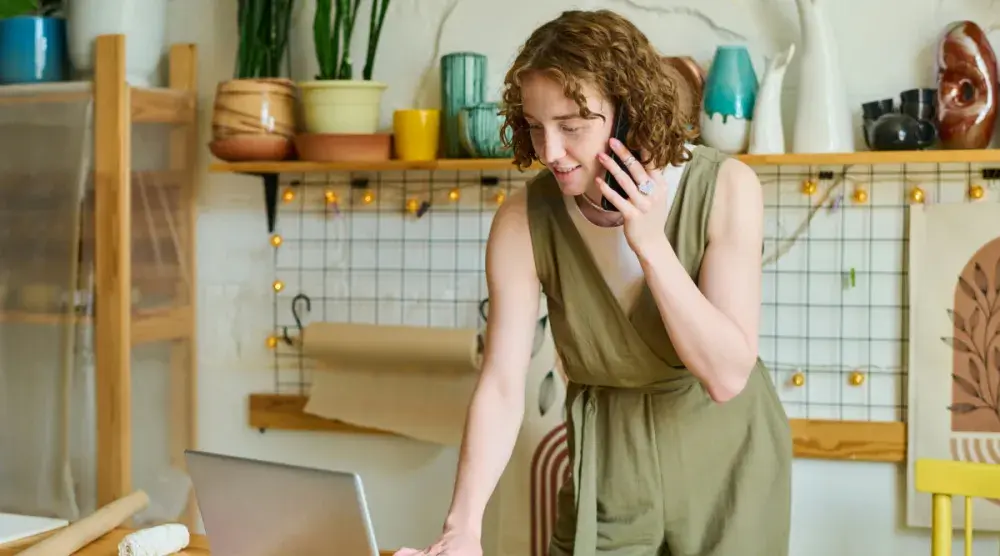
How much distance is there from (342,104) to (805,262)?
1.00 meters

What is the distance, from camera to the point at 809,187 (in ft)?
7.44

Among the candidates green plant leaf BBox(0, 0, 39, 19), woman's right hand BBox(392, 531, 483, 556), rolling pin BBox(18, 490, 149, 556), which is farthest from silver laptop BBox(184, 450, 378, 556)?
green plant leaf BBox(0, 0, 39, 19)

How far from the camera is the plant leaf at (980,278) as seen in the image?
2.20m

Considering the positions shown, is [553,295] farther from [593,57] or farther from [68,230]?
[68,230]

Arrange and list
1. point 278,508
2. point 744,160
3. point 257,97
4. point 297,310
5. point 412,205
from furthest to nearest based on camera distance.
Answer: point 297,310 < point 412,205 < point 257,97 < point 744,160 < point 278,508

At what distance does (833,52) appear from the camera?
217cm

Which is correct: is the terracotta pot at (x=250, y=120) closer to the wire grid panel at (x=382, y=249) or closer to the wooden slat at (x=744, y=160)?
the wooden slat at (x=744, y=160)

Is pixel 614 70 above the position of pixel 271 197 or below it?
above

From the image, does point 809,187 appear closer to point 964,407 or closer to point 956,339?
point 956,339

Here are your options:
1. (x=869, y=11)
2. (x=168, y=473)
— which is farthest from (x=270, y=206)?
(x=869, y=11)

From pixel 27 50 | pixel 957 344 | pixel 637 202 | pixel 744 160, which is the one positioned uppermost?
pixel 27 50

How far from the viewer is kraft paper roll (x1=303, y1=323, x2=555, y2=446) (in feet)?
7.84

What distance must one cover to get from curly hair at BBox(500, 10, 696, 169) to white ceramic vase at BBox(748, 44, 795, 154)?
0.71 metres

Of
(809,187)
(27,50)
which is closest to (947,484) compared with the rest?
(809,187)
